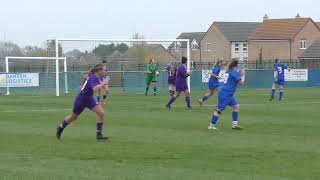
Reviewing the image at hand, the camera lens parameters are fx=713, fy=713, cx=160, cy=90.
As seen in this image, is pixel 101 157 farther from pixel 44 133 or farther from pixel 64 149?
pixel 44 133

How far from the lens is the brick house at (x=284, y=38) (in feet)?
315

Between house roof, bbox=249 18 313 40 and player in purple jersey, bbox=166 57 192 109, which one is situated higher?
house roof, bbox=249 18 313 40

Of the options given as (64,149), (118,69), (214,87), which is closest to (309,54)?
(118,69)

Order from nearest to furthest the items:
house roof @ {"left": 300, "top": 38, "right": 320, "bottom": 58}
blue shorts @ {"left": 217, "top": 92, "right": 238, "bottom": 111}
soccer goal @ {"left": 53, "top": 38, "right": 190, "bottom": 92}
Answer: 1. blue shorts @ {"left": 217, "top": 92, "right": 238, "bottom": 111}
2. soccer goal @ {"left": 53, "top": 38, "right": 190, "bottom": 92}
3. house roof @ {"left": 300, "top": 38, "right": 320, "bottom": 58}

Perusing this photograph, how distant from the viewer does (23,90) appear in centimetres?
4819

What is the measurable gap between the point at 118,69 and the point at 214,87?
72.2 feet

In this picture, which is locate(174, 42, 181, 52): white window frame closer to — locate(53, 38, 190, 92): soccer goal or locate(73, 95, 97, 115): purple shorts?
locate(53, 38, 190, 92): soccer goal

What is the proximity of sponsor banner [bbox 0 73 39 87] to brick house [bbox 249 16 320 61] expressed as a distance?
51755mm

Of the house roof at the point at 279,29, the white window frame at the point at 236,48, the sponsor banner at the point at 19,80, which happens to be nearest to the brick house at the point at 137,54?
the sponsor banner at the point at 19,80

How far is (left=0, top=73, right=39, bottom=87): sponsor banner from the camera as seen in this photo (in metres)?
45.2

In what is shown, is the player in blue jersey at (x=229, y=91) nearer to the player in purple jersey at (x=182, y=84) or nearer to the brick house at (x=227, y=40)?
the player in purple jersey at (x=182, y=84)

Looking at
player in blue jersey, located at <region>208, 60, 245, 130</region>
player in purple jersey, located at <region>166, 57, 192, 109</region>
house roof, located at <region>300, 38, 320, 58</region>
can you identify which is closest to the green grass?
player in blue jersey, located at <region>208, 60, 245, 130</region>

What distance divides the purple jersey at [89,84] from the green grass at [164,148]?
1065mm

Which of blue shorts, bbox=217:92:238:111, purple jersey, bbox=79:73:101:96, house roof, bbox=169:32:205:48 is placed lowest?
blue shorts, bbox=217:92:238:111
